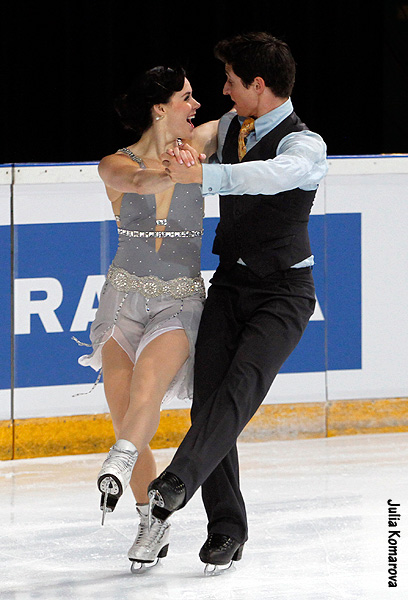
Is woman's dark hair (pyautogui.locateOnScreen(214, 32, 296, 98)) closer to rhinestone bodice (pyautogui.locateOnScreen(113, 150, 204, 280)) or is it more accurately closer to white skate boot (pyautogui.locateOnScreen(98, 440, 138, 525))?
rhinestone bodice (pyautogui.locateOnScreen(113, 150, 204, 280))

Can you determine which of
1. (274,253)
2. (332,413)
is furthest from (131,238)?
(332,413)

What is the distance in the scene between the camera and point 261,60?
3227mm

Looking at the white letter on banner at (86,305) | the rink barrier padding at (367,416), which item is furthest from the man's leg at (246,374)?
the rink barrier padding at (367,416)

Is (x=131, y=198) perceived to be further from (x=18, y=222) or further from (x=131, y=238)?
(x=18, y=222)

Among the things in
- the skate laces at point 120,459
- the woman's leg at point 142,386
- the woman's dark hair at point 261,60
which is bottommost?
the skate laces at point 120,459

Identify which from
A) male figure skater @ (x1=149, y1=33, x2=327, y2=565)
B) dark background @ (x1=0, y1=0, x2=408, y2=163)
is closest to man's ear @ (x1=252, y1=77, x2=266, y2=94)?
male figure skater @ (x1=149, y1=33, x2=327, y2=565)

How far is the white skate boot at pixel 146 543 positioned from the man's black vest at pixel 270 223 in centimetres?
83

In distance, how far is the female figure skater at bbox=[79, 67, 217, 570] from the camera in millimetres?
3303

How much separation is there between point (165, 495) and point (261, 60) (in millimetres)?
1264

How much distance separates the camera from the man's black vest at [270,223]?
3.25 metres

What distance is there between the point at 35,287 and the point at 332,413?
146cm

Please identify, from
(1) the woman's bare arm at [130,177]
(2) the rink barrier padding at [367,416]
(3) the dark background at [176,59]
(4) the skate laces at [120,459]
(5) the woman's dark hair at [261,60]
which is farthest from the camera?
(3) the dark background at [176,59]

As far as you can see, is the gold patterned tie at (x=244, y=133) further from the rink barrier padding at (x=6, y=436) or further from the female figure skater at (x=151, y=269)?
the rink barrier padding at (x=6, y=436)

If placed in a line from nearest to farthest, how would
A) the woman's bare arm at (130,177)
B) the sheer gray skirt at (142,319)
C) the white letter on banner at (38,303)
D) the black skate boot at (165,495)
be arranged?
the black skate boot at (165,495)
the woman's bare arm at (130,177)
the sheer gray skirt at (142,319)
the white letter on banner at (38,303)
